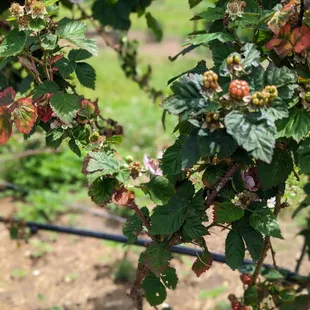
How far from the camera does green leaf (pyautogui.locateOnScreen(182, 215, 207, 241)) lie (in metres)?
1.17

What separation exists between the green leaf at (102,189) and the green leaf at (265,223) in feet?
0.97

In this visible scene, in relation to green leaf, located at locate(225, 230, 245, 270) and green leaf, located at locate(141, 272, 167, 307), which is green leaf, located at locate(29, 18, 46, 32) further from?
green leaf, located at locate(141, 272, 167, 307)

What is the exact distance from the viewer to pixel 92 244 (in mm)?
3061

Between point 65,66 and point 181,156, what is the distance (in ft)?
1.29

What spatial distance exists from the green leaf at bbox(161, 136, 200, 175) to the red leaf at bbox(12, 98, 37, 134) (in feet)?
0.96

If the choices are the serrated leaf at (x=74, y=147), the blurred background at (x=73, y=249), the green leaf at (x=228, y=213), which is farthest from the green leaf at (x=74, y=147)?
the blurred background at (x=73, y=249)

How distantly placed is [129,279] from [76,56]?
1.57 m

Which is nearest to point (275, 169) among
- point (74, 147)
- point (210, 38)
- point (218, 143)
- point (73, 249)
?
point (218, 143)

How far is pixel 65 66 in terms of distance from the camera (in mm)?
Result: 1259

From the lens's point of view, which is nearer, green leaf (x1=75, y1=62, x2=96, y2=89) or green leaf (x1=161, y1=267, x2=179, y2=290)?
green leaf (x1=75, y1=62, x2=96, y2=89)

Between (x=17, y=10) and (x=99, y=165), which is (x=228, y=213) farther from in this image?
(x=17, y=10)

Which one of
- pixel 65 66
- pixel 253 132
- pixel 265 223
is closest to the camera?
pixel 253 132

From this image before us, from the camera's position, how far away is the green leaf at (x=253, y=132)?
92cm

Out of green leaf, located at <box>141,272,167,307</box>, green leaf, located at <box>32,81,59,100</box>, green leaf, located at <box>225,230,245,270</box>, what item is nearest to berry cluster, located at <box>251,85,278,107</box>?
green leaf, located at <box>225,230,245,270</box>
